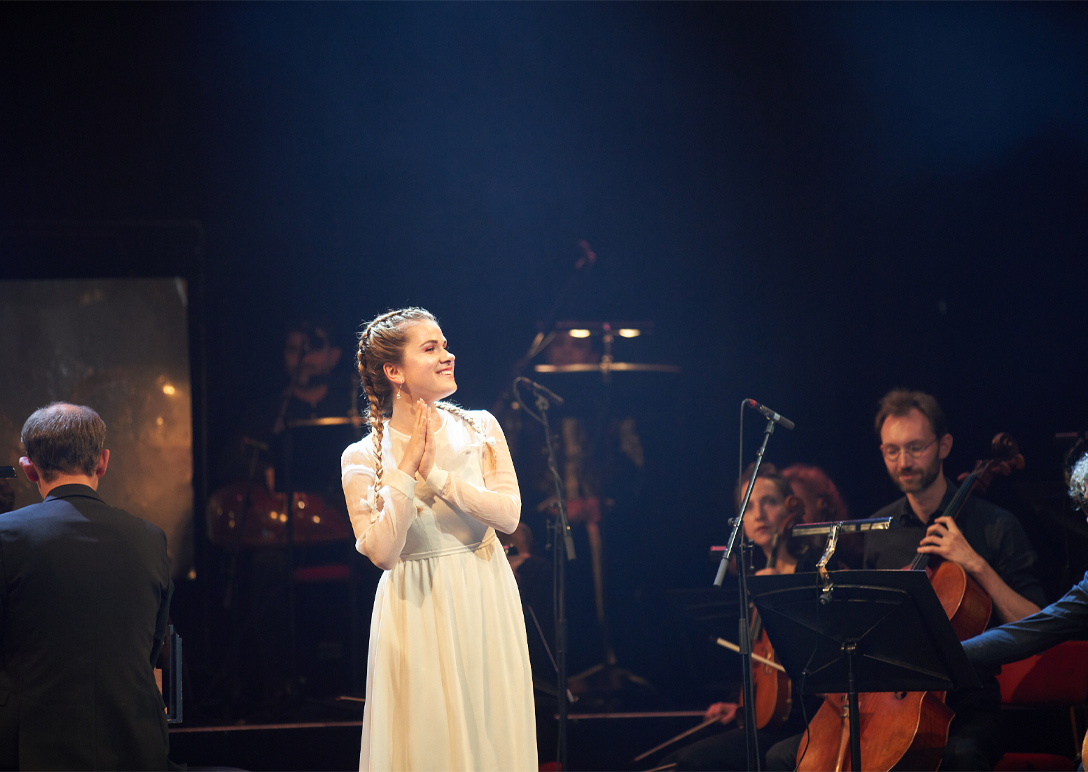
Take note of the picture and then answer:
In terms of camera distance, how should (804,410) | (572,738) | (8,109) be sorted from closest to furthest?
(572,738), (8,109), (804,410)

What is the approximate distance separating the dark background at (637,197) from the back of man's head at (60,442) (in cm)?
292

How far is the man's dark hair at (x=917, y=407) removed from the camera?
4.21 metres

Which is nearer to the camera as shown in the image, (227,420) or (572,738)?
(572,738)

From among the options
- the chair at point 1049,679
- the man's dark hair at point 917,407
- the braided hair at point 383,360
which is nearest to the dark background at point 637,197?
the man's dark hair at point 917,407

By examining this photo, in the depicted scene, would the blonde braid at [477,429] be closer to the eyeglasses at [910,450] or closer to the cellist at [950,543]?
the cellist at [950,543]

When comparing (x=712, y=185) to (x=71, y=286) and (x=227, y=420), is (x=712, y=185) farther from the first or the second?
(x=71, y=286)

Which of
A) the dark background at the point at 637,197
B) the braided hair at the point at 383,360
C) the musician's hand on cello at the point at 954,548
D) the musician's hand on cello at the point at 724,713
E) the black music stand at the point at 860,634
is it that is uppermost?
the dark background at the point at 637,197

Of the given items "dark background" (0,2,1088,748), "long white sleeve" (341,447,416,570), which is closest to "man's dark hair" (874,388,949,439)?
"dark background" (0,2,1088,748)

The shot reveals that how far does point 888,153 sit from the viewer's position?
575 cm

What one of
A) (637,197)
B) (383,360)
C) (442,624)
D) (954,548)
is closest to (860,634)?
(954,548)

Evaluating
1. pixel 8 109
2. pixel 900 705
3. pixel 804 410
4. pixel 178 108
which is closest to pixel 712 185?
pixel 804 410

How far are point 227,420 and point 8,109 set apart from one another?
86.3 inches

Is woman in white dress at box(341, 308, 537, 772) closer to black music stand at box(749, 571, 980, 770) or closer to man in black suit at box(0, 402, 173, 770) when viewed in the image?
man in black suit at box(0, 402, 173, 770)

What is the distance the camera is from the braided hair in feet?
9.84
